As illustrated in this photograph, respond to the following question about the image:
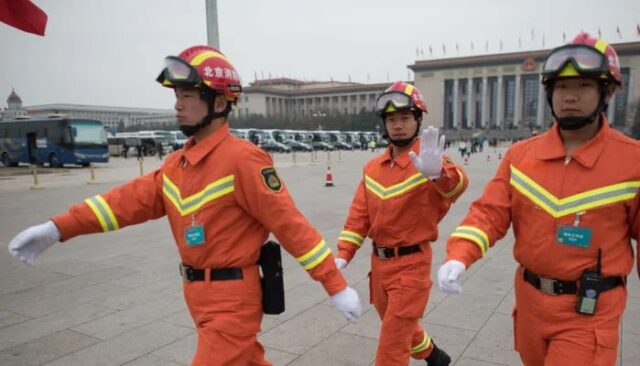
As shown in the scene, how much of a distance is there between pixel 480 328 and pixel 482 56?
95.3m

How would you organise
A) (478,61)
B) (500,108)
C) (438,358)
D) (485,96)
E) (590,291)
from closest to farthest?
(590,291), (438,358), (478,61), (500,108), (485,96)

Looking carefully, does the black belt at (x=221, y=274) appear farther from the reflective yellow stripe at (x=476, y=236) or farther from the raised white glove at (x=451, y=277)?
the reflective yellow stripe at (x=476, y=236)

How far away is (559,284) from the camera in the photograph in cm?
231

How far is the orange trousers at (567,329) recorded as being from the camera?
2158mm

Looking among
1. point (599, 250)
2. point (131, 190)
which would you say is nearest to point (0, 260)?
point (131, 190)

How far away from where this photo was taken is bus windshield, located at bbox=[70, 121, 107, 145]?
2698cm

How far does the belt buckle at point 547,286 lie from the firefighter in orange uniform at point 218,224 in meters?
0.92

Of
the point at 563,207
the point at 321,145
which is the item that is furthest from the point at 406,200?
the point at 321,145

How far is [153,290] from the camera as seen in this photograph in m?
5.46

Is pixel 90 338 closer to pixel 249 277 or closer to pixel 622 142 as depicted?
pixel 249 277

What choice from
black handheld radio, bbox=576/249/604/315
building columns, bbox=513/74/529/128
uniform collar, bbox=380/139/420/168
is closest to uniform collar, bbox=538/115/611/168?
black handheld radio, bbox=576/249/604/315

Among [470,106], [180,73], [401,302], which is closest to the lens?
[180,73]

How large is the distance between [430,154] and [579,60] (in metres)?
0.97

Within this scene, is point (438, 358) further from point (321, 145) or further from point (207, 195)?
point (321, 145)
